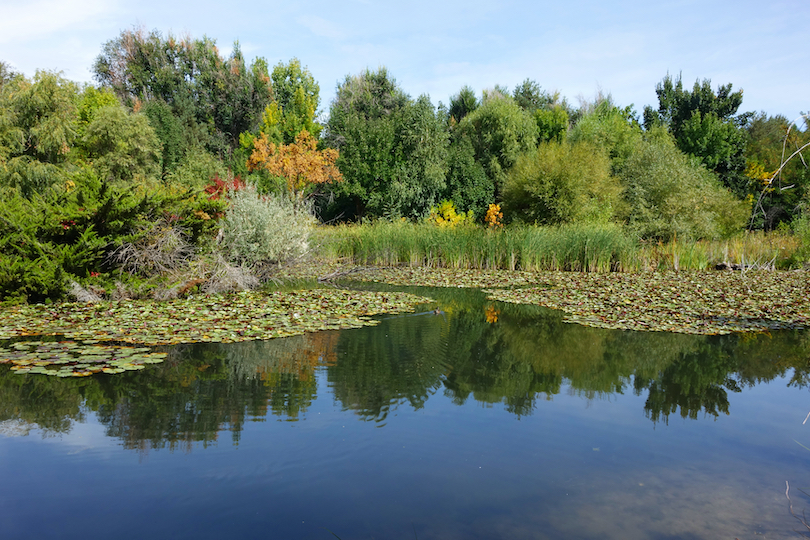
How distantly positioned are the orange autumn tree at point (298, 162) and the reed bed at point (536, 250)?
55.6ft

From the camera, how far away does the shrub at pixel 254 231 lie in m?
11.5

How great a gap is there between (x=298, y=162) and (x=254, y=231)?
77.5 feet

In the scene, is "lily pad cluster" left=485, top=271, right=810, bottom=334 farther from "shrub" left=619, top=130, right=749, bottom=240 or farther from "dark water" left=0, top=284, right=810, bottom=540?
"shrub" left=619, top=130, right=749, bottom=240

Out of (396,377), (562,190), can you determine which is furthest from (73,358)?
(562,190)

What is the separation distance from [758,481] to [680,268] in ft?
48.1

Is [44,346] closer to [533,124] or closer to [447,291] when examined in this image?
[447,291]

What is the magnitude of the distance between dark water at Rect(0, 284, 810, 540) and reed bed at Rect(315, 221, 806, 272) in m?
8.95

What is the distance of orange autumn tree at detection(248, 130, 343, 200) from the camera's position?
113 ft

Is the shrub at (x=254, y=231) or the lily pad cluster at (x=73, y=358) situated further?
the shrub at (x=254, y=231)

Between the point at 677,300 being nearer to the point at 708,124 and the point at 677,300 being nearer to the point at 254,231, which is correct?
the point at 254,231

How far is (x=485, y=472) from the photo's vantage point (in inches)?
143

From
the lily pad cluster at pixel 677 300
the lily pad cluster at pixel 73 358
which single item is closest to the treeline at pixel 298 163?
the lily pad cluster at pixel 677 300

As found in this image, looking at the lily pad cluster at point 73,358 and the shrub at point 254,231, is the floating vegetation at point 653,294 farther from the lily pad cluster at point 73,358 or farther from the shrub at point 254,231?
the lily pad cluster at point 73,358

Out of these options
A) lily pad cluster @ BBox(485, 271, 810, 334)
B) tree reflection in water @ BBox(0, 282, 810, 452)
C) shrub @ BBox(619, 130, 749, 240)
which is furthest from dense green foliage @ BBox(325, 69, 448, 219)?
tree reflection in water @ BBox(0, 282, 810, 452)
